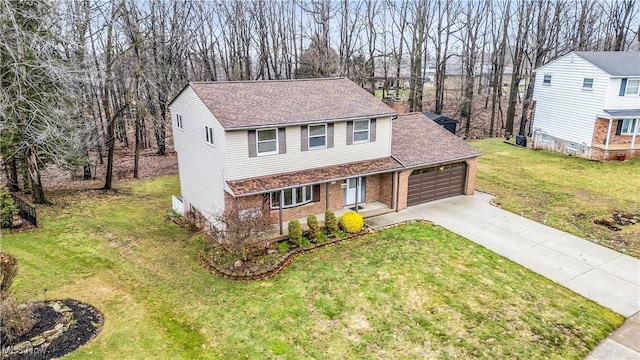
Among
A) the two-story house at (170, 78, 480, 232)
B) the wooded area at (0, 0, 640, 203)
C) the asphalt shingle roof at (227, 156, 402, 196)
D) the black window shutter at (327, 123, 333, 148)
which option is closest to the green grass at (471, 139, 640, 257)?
the two-story house at (170, 78, 480, 232)

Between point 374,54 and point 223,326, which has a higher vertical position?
point 374,54

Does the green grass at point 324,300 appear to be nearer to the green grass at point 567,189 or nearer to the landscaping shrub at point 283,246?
the landscaping shrub at point 283,246

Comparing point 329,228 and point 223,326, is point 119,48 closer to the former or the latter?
point 329,228

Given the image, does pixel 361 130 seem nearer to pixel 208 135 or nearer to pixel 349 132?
pixel 349 132

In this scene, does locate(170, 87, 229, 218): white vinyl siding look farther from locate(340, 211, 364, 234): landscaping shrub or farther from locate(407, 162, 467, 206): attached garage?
locate(407, 162, 467, 206): attached garage

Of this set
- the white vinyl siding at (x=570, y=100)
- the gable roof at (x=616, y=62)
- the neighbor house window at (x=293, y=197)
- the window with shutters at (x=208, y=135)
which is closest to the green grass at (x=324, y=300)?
the neighbor house window at (x=293, y=197)

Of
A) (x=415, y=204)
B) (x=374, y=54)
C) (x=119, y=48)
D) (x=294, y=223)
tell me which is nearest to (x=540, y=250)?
(x=415, y=204)
